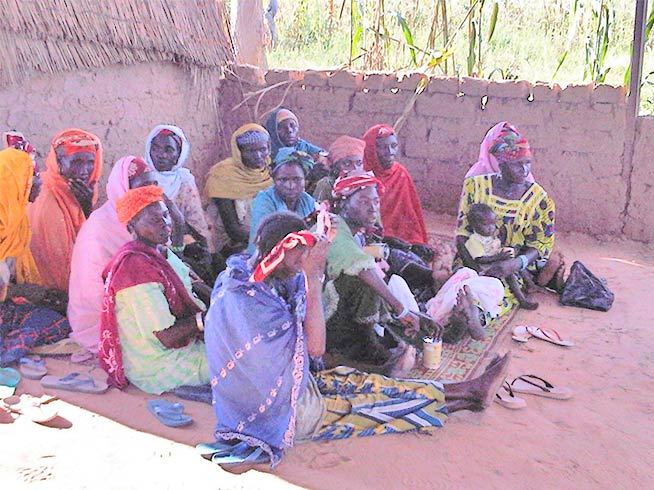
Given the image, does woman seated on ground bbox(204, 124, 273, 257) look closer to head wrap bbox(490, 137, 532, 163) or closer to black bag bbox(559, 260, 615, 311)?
head wrap bbox(490, 137, 532, 163)

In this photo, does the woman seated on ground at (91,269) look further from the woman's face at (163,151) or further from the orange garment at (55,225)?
the woman's face at (163,151)

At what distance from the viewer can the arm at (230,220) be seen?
6.30 metres

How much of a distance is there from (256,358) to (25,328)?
197cm

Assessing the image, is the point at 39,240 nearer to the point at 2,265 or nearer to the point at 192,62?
the point at 2,265

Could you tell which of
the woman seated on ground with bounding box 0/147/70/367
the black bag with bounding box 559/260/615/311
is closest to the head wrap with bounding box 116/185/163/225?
the woman seated on ground with bounding box 0/147/70/367

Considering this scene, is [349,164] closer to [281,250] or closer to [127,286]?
[127,286]

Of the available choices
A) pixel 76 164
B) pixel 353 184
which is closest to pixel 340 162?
pixel 353 184

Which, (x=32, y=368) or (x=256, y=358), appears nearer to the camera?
(x=256, y=358)

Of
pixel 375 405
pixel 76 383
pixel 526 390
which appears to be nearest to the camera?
pixel 375 405

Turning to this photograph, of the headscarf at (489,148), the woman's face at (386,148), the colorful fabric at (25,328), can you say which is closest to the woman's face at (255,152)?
the woman's face at (386,148)

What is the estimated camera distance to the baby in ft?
19.0

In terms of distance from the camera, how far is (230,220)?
6.41 metres

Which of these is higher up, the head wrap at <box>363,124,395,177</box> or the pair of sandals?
the head wrap at <box>363,124,395,177</box>

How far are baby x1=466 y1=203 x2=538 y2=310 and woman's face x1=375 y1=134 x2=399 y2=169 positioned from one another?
95 centimetres
